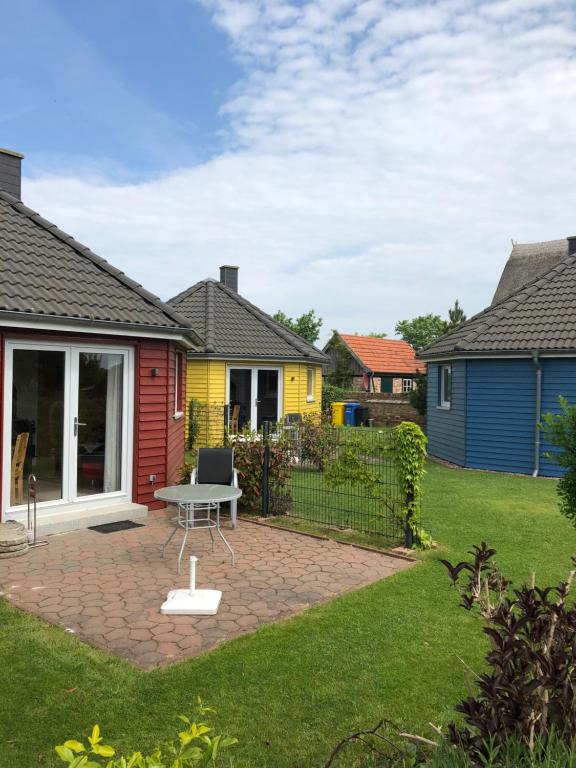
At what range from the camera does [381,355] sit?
142 feet

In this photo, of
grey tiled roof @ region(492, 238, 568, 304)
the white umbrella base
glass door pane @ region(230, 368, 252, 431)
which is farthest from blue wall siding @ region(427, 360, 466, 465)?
grey tiled roof @ region(492, 238, 568, 304)

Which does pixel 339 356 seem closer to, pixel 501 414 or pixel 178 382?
pixel 501 414

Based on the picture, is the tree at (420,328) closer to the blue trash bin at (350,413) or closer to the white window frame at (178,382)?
the blue trash bin at (350,413)

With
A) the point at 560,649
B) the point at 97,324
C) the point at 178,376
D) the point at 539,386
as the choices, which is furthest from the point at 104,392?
the point at 539,386

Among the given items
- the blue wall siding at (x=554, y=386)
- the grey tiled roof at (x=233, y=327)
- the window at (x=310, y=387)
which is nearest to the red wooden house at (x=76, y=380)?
the grey tiled roof at (x=233, y=327)

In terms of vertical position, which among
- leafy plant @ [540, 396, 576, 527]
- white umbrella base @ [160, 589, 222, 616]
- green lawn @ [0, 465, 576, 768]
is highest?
leafy plant @ [540, 396, 576, 527]

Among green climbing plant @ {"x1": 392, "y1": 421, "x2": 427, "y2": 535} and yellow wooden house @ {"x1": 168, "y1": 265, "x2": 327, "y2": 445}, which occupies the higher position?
yellow wooden house @ {"x1": 168, "y1": 265, "x2": 327, "y2": 445}

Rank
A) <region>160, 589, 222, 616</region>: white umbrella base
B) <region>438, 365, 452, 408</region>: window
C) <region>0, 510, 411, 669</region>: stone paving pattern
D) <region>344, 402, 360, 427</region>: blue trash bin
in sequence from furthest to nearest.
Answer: <region>344, 402, 360, 427</region>: blue trash bin → <region>438, 365, 452, 408</region>: window → <region>160, 589, 222, 616</region>: white umbrella base → <region>0, 510, 411, 669</region>: stone paving pattern

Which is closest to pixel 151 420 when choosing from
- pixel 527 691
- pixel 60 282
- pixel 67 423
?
pixel 67 423

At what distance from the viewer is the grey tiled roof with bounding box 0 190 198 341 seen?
8164 mm

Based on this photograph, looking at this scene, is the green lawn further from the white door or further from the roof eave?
the roof eave

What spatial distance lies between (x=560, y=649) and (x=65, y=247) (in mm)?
9705

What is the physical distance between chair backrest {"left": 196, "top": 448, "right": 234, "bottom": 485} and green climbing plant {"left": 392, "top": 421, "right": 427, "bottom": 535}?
2.59 m

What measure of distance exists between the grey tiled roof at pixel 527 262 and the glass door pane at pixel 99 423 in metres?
34.1
